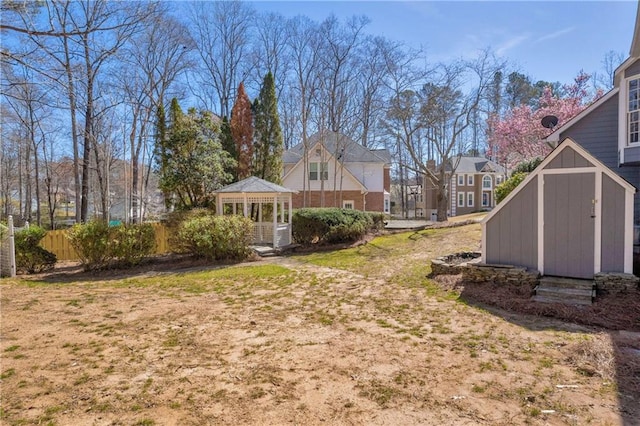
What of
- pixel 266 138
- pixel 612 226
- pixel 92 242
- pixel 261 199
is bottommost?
pixel 92 242

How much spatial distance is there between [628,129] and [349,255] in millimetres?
8719

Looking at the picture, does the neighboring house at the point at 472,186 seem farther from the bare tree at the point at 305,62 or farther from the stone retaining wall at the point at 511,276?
the stone retaining wall at the point at 511,276

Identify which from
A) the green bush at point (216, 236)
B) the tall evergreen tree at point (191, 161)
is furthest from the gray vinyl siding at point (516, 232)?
the tall evergreen tree at point (191, 161)

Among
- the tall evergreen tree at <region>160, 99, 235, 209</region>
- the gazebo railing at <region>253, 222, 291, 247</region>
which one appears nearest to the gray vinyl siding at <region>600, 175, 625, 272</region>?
the gazebo railing at <region>253, 222, 291, 247</region>

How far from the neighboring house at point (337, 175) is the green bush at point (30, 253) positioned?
1543cm

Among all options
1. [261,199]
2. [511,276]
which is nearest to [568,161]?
[511,276]

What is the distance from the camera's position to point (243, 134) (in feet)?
64.0

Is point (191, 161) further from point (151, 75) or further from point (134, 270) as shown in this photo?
point (151, 75)

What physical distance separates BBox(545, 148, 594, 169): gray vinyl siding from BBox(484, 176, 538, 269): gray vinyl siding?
42 centimetres

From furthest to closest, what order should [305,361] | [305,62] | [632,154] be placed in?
[305,62] < [632,154] < [305,361]

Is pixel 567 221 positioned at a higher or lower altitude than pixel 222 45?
lower

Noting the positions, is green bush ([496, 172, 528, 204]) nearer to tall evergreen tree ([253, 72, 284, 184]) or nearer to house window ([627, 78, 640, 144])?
house window ([627, 78, 640, 144])

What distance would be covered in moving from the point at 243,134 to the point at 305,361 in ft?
55.1

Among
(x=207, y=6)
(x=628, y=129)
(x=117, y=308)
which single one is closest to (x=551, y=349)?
(x=117, y=308)
